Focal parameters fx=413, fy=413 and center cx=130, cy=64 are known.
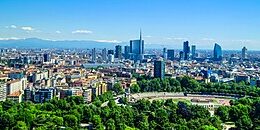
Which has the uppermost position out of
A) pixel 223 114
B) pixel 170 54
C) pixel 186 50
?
pixel 186 50

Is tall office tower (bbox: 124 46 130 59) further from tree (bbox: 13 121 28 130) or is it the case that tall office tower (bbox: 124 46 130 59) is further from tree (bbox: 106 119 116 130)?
tree (bbox: 13 121 28 130)

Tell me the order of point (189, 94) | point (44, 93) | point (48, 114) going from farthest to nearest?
point (189, 94)
point (44, 93)
point (48, 114)

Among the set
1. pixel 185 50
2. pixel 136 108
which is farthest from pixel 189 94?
pixel 185 50

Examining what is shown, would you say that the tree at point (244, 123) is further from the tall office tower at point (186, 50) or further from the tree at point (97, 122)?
the tall office tower at point (186, 50)

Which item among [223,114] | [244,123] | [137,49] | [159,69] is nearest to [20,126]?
[244,123]

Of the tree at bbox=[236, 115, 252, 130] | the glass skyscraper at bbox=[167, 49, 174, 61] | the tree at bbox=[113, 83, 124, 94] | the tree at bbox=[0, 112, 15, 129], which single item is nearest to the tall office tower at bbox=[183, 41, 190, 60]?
the glass skyscraper at bbox=[167, 49, 174, 61]

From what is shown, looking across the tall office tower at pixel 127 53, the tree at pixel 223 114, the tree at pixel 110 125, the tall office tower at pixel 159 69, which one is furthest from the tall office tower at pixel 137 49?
the tree at pixel 110 125

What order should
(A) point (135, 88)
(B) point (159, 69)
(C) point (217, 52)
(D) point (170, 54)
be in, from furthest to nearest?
(D) point (170, 54), (C) point (217, 52), (B) point (159, 69), (A) point (135, 88)

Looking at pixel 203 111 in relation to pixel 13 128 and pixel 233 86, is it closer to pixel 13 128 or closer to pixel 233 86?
pixel 13 128

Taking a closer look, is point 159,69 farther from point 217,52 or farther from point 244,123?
point 217,52
